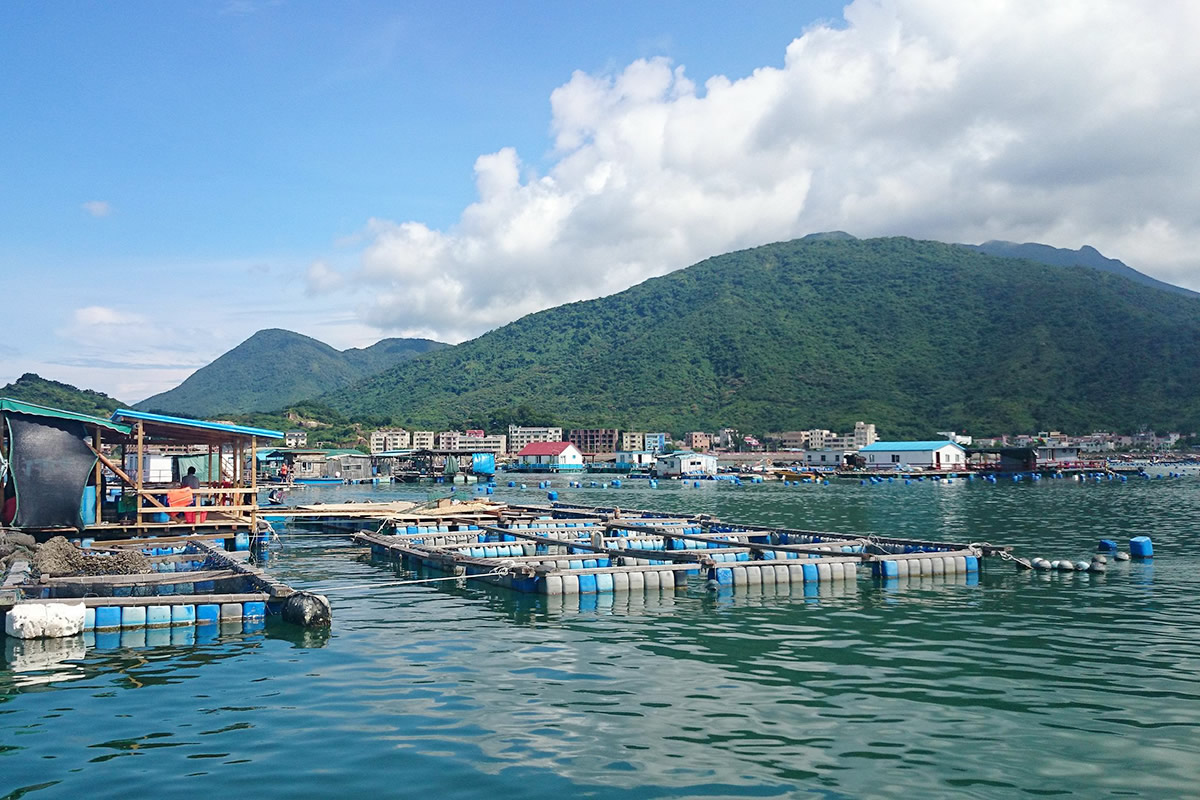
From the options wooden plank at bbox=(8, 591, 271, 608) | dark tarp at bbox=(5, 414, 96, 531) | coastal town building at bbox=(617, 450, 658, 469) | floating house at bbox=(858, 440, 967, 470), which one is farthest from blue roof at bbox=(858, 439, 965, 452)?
wooden plank at bbox=(8, 591, 271, 608)

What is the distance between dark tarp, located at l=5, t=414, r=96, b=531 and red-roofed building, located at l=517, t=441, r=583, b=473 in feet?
486

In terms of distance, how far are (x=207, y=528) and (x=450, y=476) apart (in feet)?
338

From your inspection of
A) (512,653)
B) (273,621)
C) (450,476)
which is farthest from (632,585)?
(450,476)

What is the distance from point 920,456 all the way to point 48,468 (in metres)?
126

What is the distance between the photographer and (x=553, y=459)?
595 ft

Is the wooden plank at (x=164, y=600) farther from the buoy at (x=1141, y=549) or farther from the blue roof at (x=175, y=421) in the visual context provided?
the buoy at (x=1141, y=549)

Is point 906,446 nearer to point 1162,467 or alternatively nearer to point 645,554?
point 1162,467

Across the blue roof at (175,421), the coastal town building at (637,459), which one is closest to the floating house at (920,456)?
the coastal town building at (637,459)

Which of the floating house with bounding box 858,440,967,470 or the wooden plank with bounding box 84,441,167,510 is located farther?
the floating house with bounding box 858,440,967,470

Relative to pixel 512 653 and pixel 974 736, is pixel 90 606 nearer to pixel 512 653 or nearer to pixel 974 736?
pixel 512 653

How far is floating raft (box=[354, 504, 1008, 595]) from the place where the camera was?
2502 centimetres

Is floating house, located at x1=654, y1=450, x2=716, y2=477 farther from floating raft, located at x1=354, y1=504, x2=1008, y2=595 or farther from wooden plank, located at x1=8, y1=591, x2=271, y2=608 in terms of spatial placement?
wooden plank, located at x1=8, y1=591, x2=271, y2=608

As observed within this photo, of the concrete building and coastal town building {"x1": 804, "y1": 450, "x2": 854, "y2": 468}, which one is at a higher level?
the concrete building

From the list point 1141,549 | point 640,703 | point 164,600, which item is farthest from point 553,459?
point 640,703
